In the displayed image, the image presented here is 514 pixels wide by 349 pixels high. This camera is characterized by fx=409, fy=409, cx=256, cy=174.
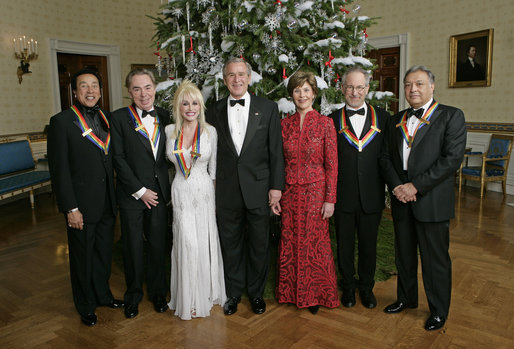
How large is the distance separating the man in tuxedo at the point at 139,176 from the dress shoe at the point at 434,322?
73.9 inches

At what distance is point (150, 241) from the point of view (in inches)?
120

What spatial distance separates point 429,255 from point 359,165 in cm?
76

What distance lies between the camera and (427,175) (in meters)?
2.61

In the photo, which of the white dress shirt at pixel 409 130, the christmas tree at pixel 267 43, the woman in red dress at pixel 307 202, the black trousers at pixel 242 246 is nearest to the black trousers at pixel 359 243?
the woman in red dress at pixel 307 202

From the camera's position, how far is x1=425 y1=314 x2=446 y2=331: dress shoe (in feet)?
8.97

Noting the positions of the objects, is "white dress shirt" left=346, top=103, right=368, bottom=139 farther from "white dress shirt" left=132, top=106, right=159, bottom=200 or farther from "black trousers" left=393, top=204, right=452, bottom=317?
"white dress shirt" left=132, top=106, right=159, bottom=200

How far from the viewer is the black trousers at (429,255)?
2717 mm

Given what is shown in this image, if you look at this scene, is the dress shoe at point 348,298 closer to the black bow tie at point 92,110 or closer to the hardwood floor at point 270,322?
the hardwood floor at point 270,322

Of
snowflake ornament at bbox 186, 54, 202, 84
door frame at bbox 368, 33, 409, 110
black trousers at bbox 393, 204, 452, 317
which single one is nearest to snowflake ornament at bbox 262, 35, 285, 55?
snowflake ornament at bbox 186, 54, 202, 84

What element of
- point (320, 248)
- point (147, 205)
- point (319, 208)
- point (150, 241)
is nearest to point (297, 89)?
point (319, 208)

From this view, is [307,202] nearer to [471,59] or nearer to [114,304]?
[114,304]

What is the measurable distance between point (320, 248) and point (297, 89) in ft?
3.73

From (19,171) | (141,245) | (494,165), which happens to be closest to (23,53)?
(19,171)

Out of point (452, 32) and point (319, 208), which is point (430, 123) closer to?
point (319, 208)
